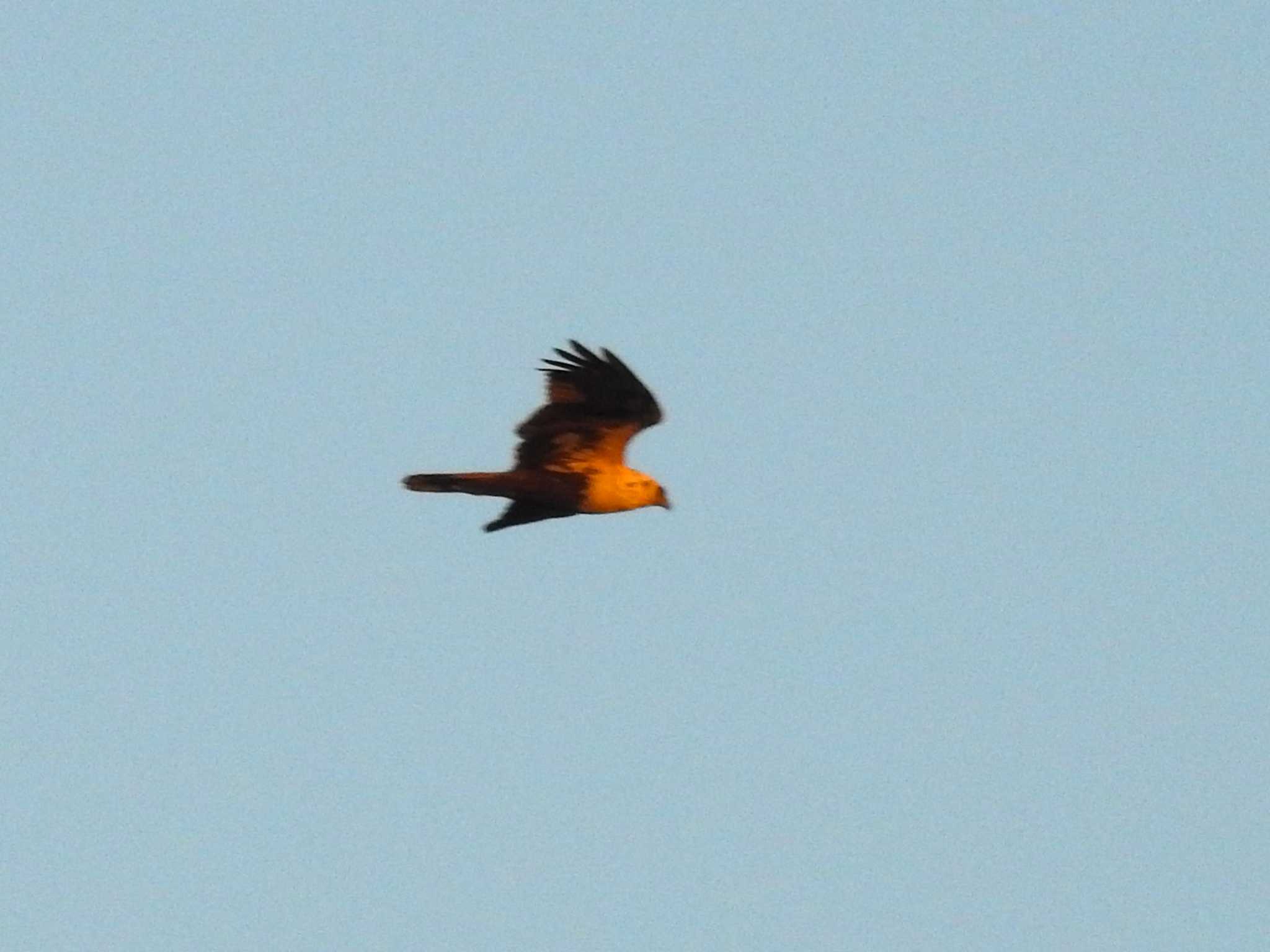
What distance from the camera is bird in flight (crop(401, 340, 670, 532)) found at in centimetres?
4972

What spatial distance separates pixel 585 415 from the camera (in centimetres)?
5012

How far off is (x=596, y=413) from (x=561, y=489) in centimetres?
112

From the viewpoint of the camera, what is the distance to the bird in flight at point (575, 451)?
49.7 metres

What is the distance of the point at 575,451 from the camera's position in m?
50.5

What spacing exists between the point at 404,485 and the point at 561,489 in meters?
1.81

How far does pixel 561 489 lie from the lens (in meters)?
50.7

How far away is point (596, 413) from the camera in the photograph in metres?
50.1

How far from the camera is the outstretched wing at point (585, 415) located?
49.6m

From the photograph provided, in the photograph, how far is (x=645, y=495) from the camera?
169 ft

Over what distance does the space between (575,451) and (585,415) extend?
56 centimetres

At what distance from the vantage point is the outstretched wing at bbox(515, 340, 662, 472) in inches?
1953

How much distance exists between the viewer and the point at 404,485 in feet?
165

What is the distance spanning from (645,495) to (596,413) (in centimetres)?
172

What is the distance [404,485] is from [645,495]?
296 centimetres
